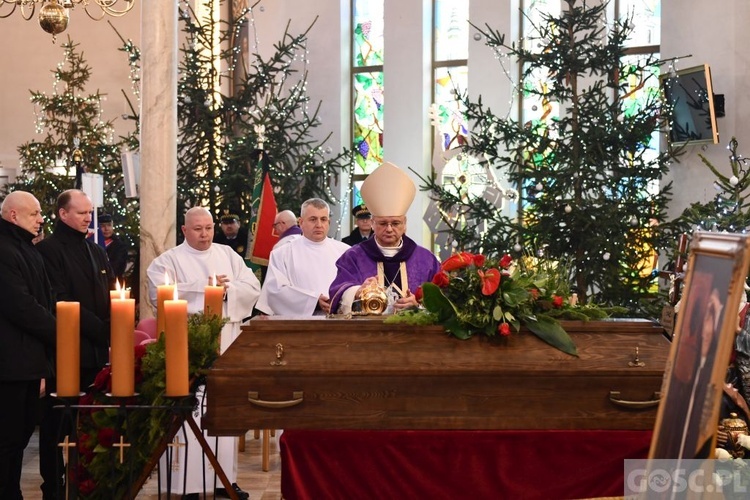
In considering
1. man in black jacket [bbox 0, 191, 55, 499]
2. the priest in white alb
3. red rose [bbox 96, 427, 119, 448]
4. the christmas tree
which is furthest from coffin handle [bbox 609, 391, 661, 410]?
the christmas tree

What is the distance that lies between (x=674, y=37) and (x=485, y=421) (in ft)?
26.3

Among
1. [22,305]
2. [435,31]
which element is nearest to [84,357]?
[22,305]

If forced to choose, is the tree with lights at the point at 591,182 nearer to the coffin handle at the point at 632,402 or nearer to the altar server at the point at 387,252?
the altar server at the point at 387,252

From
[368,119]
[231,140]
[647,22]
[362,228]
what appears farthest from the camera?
[368,119]

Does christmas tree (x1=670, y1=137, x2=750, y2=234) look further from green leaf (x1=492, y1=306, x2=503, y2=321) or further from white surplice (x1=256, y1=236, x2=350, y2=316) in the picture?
green leaf (x1=492, y1=306, x2=503, y2=321)

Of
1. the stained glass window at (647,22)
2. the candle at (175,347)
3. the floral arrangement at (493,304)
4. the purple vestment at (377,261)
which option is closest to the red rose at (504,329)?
the floral arrangement at (493,304)

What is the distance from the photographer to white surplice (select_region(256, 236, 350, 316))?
732cm

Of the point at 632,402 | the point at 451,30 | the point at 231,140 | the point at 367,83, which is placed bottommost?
the point at 632,402

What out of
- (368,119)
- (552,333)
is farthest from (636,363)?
(368,119)

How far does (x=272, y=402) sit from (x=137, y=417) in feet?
2.31

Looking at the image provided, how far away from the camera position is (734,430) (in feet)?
15.2

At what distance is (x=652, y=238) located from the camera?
30.4 ft

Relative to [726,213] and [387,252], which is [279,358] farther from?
[726,213]

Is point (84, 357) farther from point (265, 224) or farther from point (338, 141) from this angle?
point (338, 141)
